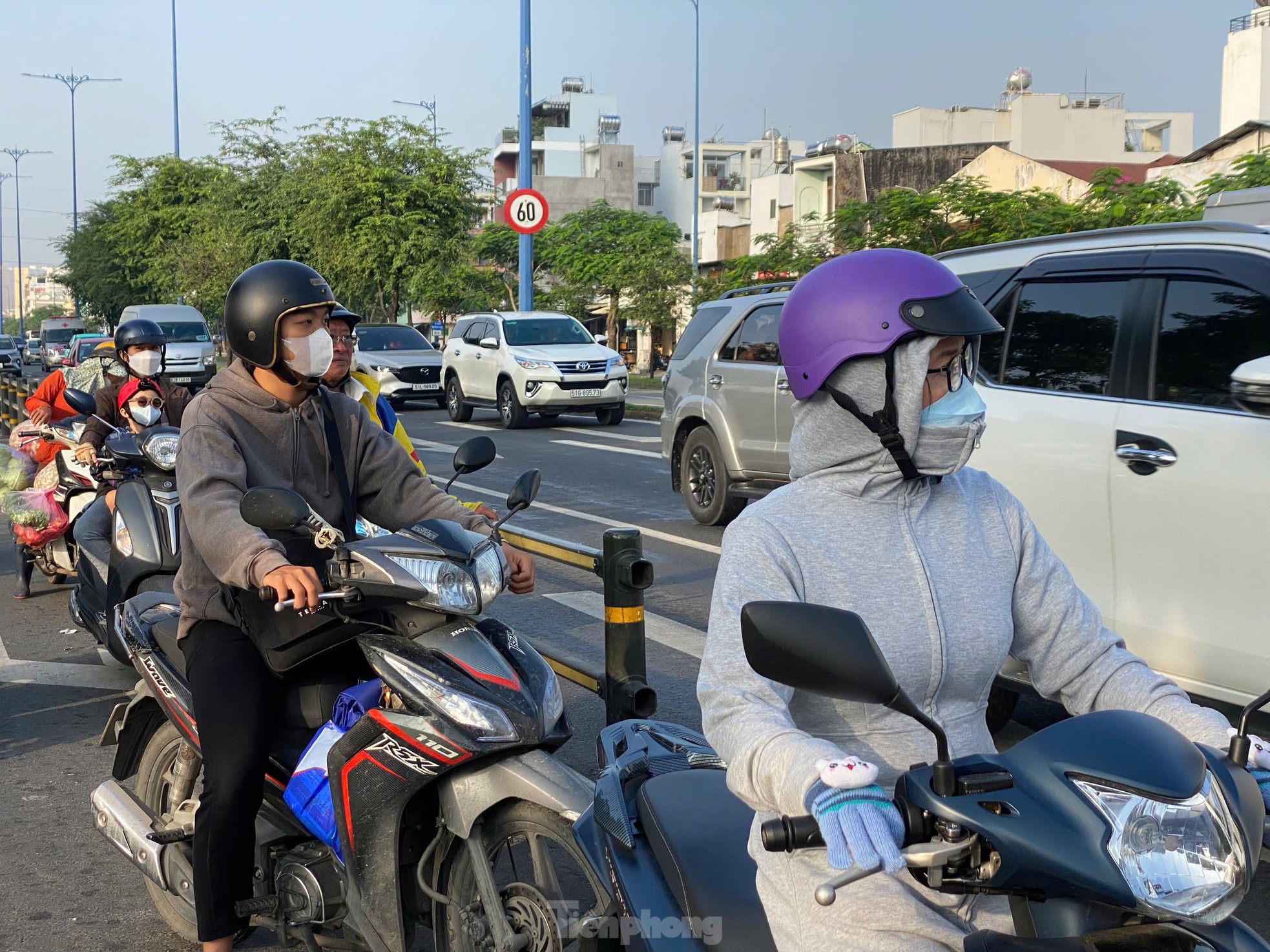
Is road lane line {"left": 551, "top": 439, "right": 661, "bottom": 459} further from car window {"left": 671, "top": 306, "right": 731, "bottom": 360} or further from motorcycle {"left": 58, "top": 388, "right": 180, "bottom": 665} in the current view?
motorcycle {"left": 58, "top": 388, "right": 180, "bottom": 665}

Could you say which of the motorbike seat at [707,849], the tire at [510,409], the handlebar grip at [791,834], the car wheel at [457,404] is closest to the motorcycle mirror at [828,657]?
the handlebar grip at [791,834]

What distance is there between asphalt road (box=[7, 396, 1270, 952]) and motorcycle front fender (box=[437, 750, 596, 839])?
1.20 metres

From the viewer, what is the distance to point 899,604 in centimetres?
205

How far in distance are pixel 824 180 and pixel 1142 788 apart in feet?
181

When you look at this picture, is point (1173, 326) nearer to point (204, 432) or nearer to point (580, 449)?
point (204, 432)

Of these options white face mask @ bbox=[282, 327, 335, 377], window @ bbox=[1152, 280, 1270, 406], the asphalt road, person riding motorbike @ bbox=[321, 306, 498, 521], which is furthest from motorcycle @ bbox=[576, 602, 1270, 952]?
Result: window @ bbox=[1152, 280, 1270, 406]

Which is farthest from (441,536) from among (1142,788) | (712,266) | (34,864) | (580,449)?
(712,266)

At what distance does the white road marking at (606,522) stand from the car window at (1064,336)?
3995 mm

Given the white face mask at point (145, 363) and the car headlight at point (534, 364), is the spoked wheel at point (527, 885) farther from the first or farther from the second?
the car headlight at point (534, 364)

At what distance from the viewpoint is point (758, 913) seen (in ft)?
6.46

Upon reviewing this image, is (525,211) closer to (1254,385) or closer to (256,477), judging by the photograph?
(1254,385)

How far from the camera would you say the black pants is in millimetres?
3117

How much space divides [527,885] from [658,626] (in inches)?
177

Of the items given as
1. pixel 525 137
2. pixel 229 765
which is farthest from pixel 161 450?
pixel 525 137
